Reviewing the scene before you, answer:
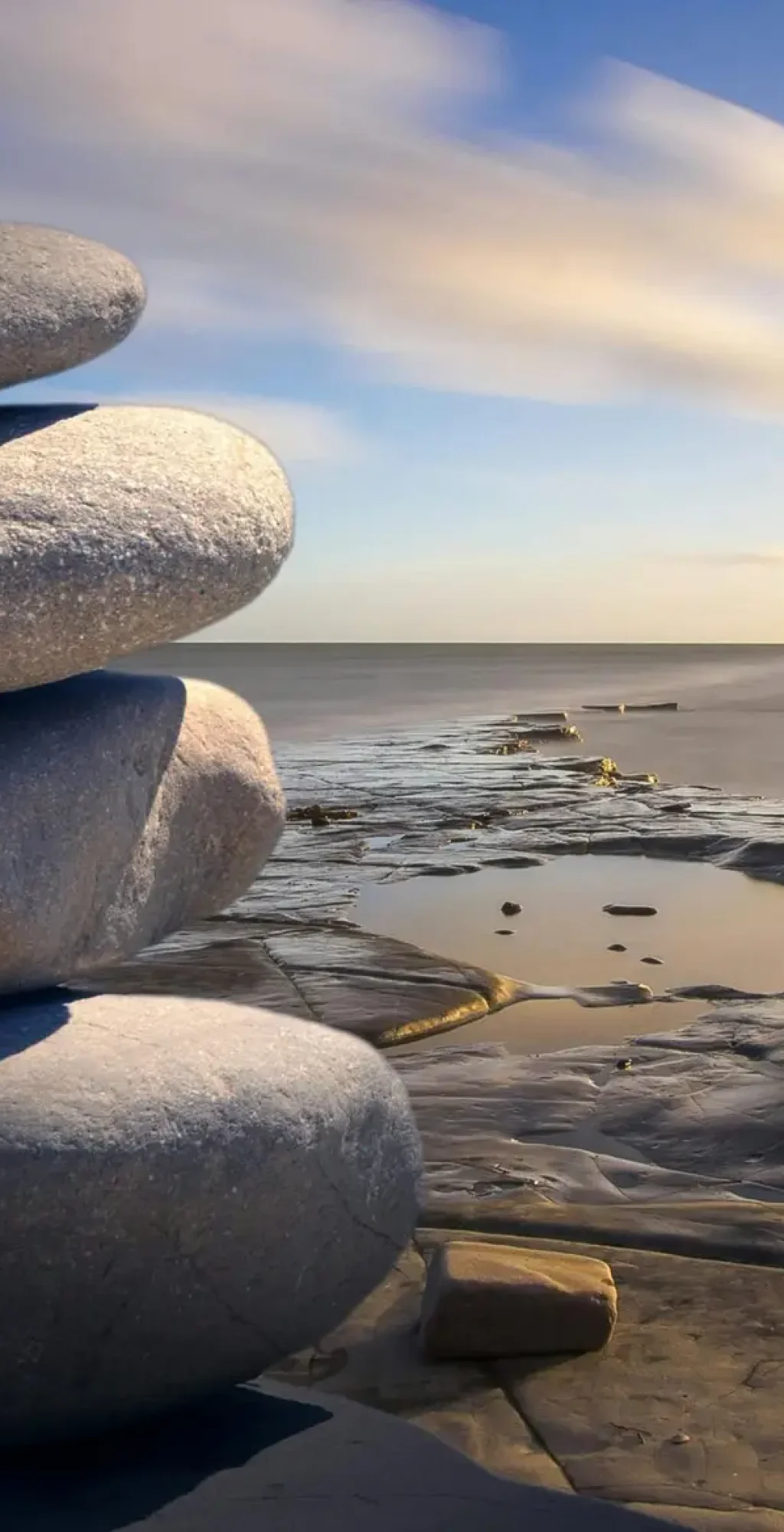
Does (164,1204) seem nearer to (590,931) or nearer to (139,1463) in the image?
(139,1463)

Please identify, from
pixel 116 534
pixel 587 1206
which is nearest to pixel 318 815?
pixel 587 1206

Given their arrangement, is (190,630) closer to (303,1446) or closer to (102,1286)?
(102,1286)

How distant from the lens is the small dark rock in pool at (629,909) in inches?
376

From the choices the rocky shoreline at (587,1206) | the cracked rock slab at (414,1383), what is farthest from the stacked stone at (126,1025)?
the rocky shoreline at (587,1206)

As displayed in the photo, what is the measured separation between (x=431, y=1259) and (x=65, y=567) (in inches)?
74.1

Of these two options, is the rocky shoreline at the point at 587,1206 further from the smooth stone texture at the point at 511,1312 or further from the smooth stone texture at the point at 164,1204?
the smooth stone texture at the point at 164,1204

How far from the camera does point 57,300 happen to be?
10.6 feet

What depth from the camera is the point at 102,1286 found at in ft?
9.49

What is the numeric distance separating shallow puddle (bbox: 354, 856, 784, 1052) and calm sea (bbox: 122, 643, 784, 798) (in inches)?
263

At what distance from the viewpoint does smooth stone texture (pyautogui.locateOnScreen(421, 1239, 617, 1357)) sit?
132 inches

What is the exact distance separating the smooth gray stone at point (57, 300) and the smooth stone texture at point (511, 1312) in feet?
7.19

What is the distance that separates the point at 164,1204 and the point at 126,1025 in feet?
1.49

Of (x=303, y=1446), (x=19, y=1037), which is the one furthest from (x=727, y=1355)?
(x=19, y=1037)

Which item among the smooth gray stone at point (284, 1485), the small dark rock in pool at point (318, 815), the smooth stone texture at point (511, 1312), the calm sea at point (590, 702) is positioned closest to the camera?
the smooth gray stone at point (284, 1485)
